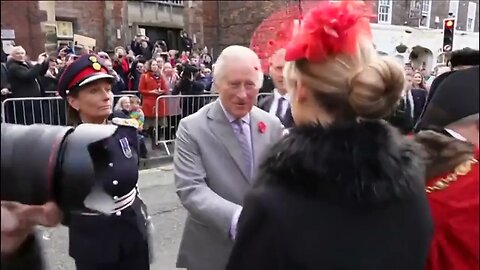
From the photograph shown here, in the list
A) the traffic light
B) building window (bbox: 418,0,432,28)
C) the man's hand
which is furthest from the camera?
building window (bbox: 418,0,432,28)

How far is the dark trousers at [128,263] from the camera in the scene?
238cm

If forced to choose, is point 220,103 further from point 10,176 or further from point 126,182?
point 10,176

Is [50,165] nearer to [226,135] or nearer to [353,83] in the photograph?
[353,83]

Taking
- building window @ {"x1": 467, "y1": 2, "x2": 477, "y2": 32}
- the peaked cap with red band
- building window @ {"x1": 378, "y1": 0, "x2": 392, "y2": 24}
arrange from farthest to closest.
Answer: building window @ {"x1": 378, "y1": 0, "x2": 392, "y2": 24} < the peaked cap with red band < building window @ {"x1": 467, "y1": 2, "x2": 477, "y2": 32}

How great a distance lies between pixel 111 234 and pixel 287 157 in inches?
52.8

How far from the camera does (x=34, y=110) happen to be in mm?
7391

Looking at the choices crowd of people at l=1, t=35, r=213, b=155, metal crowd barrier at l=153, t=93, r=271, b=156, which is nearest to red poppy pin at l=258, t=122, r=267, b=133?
crowd of people at l=1, t=35, r=213, b=155

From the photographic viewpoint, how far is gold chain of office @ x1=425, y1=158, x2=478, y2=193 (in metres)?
1.57

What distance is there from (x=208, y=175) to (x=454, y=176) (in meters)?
1.08

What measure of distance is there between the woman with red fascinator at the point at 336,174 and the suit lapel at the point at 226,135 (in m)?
0.86

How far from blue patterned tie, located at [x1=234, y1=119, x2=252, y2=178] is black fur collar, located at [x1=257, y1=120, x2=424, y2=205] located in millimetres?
905

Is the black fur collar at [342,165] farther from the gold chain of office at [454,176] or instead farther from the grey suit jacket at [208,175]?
the grey suit jacket at [208,175]

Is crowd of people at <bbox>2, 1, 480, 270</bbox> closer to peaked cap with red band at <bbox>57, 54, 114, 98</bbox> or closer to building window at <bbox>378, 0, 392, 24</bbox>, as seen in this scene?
peaked cap with red band at <bbox>57, 54, 114, 98</bbox>

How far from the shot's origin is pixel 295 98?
143 cm
